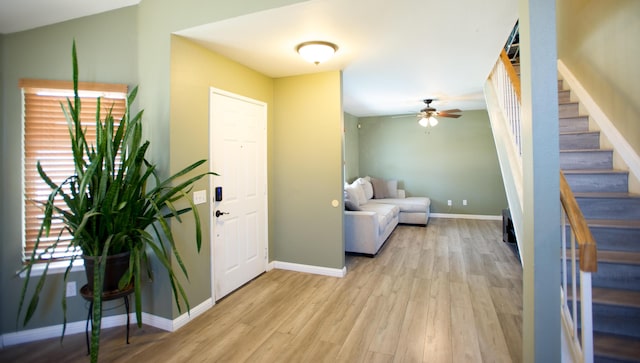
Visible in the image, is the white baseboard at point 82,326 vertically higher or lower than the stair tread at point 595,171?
lower

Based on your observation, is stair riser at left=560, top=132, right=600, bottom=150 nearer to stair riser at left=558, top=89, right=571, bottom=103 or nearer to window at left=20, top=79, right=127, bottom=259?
stair riser at left=558, top=89, right=571, bottom=103

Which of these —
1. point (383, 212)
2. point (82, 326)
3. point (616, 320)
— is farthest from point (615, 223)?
point (82, 326)

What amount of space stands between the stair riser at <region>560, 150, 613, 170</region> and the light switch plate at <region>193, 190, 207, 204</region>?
336cm

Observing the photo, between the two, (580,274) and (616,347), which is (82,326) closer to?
(580,274)

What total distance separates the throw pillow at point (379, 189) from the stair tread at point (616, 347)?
16.8ft

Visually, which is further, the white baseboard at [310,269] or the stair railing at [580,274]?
the white baseboard at [310,269]

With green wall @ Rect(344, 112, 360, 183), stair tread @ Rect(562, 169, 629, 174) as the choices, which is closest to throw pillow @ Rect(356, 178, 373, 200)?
green wall @ Rect(344, 112, 360, 183)

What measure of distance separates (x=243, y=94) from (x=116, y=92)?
118 centimetres

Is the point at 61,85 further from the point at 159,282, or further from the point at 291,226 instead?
the point at 291,226

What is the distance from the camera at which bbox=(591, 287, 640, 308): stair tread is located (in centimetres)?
184

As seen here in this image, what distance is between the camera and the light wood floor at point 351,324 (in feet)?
7.05

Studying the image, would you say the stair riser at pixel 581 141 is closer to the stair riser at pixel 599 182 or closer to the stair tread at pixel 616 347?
the stair riser at pixel 599 182

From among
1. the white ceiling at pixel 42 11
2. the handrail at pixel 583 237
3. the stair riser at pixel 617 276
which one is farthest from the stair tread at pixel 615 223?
the white ceiling at pixel 42 11

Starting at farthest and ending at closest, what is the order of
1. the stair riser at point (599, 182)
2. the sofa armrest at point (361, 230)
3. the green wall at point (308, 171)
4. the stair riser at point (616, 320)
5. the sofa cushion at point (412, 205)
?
the sofa cushion at point (412, 205), the sofa armrest at point (361, 230), the green wall at point (308, 171), the stair riser at point (599, 182), the stair riser at point (616, 320)
